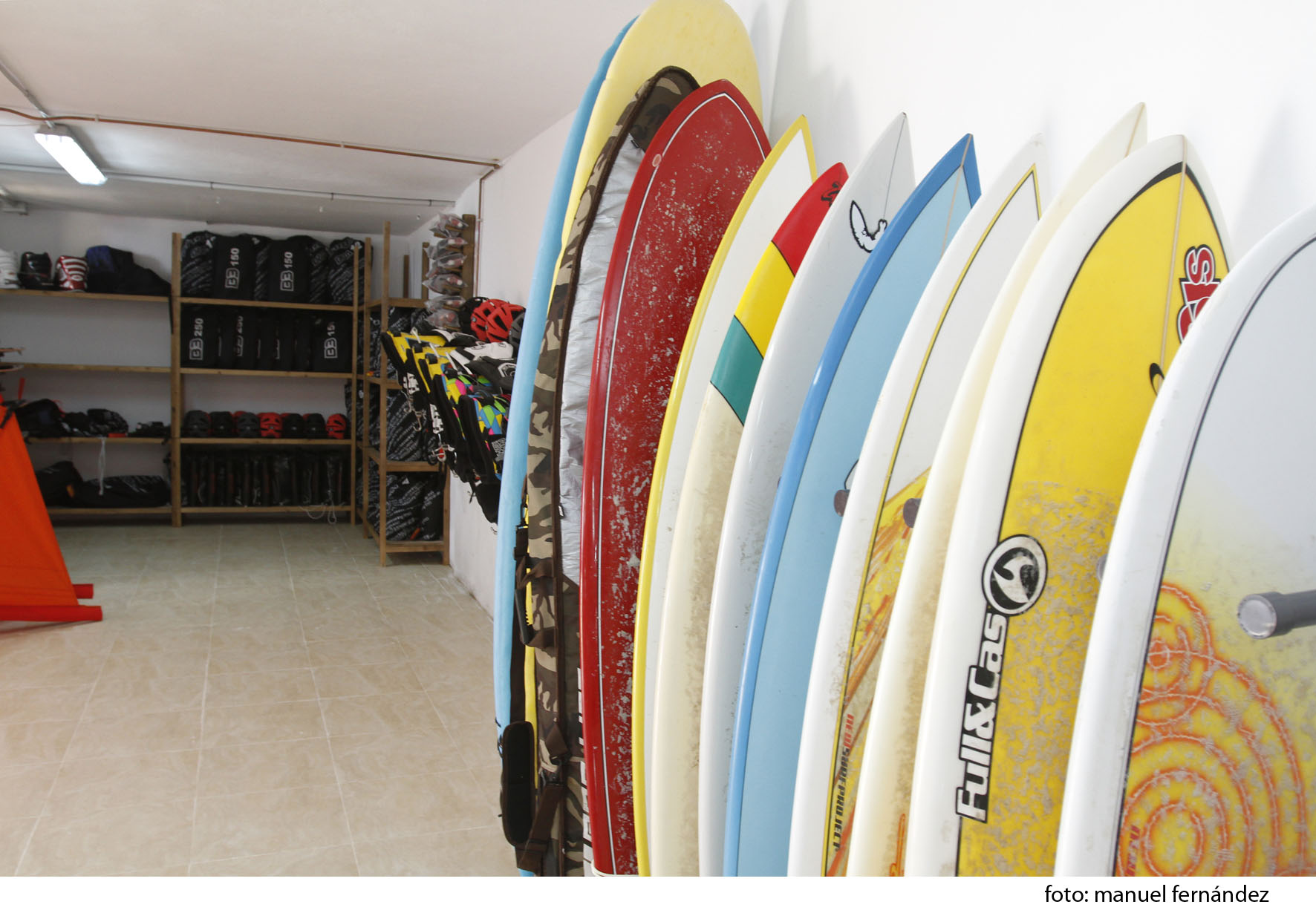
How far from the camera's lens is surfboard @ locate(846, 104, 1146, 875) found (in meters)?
0.67

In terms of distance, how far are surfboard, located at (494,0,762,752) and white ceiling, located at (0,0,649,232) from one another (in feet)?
2.96

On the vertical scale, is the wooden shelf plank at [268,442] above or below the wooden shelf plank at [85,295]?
below

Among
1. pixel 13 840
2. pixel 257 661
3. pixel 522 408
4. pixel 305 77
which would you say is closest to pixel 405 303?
pixel 305 77

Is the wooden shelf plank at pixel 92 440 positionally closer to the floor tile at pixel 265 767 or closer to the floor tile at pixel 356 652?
the floor tile at pixel 356 652

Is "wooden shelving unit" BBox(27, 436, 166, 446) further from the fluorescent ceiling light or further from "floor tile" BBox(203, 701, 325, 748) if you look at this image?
"floor tile" BBox(203, 701, 325, 748)

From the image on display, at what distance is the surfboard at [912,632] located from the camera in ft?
2.19

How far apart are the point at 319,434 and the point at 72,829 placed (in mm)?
4923

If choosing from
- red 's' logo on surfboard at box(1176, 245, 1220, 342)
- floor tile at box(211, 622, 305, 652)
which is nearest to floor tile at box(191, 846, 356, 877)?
floor tile at box(211, 622, 305, 652)

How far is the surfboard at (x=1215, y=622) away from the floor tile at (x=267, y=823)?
216cm

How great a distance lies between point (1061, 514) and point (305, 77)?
9.84 ft

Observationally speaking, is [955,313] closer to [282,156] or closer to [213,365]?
[282,156]

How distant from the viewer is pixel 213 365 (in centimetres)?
656

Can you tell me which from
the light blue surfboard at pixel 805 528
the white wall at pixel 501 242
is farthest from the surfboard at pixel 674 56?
the white wall at pixel 501 242
